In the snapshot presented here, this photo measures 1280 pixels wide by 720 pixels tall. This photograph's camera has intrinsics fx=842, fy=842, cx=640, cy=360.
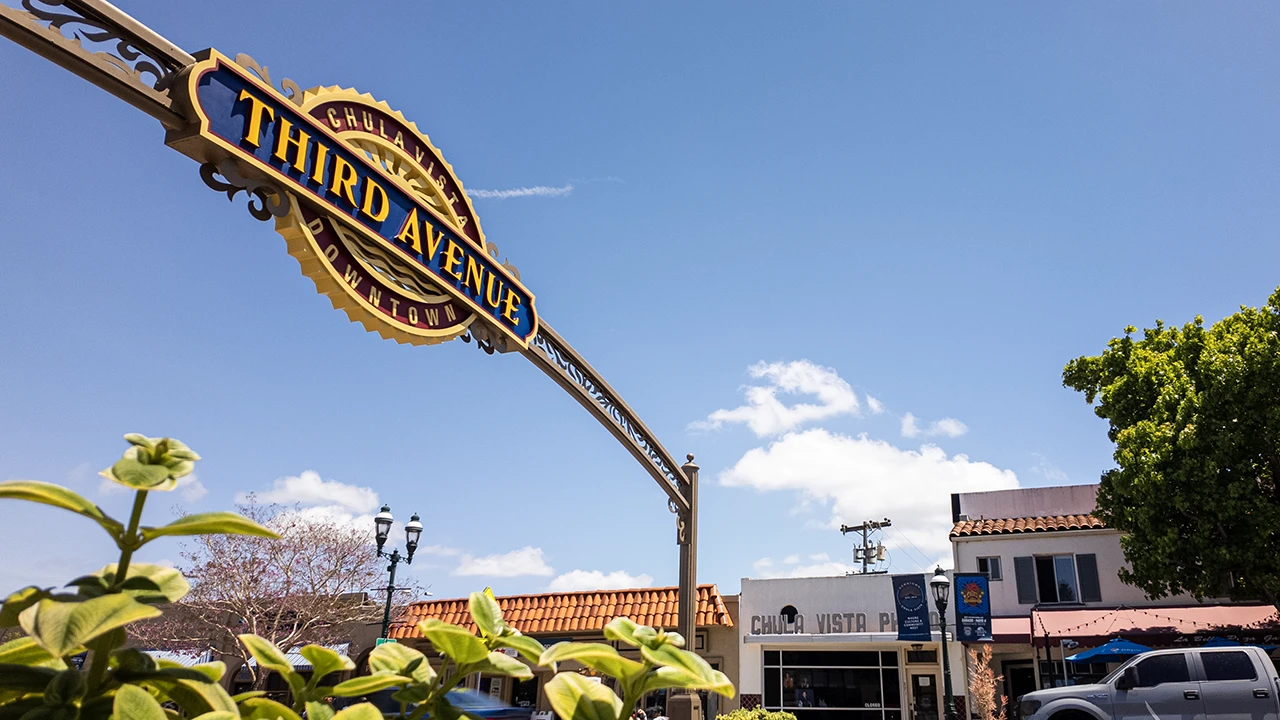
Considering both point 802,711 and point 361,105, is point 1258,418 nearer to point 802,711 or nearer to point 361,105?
point 802,711

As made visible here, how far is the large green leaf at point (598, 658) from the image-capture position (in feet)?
3.11

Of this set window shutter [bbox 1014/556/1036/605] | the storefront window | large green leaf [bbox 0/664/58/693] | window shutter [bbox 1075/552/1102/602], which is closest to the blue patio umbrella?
window shutter [bbox 1075/552/1102/602]

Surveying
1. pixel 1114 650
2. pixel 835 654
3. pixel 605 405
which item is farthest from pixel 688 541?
pixel 835 654

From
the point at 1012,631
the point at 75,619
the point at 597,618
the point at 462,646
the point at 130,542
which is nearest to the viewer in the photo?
the point at 75,619

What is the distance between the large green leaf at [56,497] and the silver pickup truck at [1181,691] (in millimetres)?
16532

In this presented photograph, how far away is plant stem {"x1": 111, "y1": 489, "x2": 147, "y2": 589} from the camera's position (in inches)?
30.4

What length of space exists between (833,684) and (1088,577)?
8.16 metres

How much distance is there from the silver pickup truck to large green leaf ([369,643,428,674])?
16120 millimetres

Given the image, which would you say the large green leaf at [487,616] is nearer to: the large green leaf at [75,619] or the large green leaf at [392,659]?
the large green leaf at [392,659]

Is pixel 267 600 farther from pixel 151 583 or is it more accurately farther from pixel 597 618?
pixel 151 583

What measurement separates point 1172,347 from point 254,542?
1180 inches

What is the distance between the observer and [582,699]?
93 centimetres

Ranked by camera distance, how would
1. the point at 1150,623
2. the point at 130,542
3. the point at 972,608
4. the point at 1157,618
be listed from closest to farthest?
the point at 130,542 → the point at 972,608 → the point at 1150,623 → the point at 1157,618

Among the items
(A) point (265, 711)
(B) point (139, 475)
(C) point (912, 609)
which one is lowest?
(A) point (265, 711)
